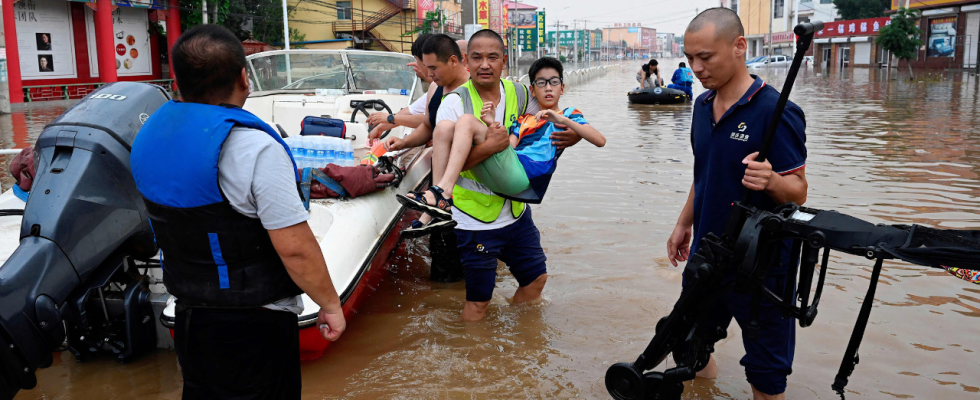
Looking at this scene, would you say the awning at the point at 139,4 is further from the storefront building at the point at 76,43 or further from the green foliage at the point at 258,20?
the green foliage at the point at 258,20

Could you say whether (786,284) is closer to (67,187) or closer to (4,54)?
(67,187)

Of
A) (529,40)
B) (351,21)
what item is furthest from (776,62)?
(351,21)

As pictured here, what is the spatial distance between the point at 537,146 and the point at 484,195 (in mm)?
455

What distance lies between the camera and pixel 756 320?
275cm

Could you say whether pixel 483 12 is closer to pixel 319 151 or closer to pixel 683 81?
pixel 683 81

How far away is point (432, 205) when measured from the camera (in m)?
3.90

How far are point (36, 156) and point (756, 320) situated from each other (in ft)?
11.3

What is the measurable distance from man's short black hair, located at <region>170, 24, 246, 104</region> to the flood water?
6.66ft

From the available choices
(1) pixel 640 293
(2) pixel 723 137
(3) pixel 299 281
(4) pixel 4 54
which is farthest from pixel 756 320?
(4) pixel 4 54

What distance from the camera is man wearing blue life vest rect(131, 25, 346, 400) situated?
2.21 metres

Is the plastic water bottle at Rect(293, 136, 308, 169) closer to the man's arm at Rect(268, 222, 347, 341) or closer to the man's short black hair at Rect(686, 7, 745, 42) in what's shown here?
the man's arm at Rect(268, 222, 347, 341)

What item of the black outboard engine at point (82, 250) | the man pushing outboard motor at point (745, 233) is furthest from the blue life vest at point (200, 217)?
the man pushing outboard motor at point (745, 233)

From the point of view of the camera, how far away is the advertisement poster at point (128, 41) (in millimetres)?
23438

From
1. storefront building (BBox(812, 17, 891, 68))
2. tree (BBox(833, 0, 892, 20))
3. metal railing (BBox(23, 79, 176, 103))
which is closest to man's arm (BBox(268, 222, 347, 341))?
metal railing (BBox(23, 79, 176, 103))
